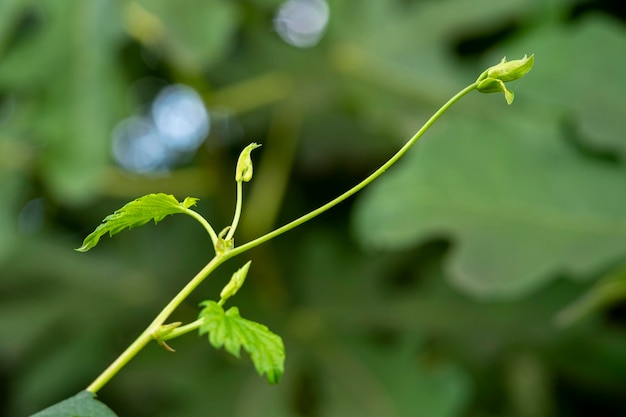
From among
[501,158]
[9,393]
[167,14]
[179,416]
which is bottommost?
[9,393]

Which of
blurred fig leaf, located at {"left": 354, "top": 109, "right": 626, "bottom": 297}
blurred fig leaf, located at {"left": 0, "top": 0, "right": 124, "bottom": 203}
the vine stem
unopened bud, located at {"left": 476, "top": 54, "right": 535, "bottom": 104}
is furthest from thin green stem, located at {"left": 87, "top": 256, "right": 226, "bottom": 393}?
blurred fig leaf, located at {"left": 0, "top": 0, "right": 124, "bottom": 203}

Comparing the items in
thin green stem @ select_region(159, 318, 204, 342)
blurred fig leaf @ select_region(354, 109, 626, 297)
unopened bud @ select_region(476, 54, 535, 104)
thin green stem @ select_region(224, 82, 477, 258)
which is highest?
unopened bud @ select_region(476, 54, 535, 104)

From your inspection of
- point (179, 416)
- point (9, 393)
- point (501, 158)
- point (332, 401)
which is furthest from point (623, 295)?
point (9, 393)

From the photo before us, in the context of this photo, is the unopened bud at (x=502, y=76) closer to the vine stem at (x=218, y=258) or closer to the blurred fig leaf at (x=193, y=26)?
the vine stem at (x=218, y=258)

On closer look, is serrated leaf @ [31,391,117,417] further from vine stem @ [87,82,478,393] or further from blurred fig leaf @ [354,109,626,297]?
blurred fig leaf @ [354,109,626,297]

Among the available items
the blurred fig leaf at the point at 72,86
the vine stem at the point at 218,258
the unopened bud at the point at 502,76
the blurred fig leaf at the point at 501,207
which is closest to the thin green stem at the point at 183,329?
the vine stem at the point at 218,258

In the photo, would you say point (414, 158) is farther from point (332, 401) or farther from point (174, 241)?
point (174, 241)
